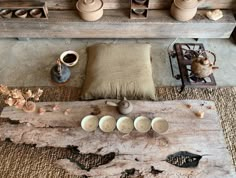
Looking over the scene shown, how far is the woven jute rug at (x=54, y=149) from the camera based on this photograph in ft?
6.74

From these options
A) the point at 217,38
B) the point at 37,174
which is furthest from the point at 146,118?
the point at 217,38

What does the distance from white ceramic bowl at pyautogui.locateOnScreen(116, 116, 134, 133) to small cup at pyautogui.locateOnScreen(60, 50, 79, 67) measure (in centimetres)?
108

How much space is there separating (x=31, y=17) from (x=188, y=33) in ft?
5.77

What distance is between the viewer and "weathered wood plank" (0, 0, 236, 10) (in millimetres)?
2732

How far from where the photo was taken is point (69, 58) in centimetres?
278

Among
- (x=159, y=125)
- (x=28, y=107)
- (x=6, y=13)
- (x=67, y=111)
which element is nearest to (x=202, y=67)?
(x=159, y=125)

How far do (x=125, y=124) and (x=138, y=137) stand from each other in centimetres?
14

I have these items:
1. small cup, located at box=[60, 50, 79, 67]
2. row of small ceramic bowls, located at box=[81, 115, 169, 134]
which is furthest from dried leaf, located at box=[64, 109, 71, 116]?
small cup, located at box=[60, 50, 79, 67]

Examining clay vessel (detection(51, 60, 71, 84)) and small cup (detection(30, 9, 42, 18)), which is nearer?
clay vessel (detection(51, 60, 71, 84))

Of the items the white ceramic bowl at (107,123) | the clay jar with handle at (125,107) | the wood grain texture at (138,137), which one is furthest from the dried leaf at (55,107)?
the clay jar with handle at (125,107)

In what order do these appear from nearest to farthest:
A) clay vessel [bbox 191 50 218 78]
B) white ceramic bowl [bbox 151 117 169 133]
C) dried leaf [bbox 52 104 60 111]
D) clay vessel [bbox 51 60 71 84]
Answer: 1. white ceramic bowl [bbox 151 117 169 133]
2. dried leaf [bbox 52 104 60 111]
3. clay vessel [bbox 191 50 218 78]
4. clay vessel [bbox 51 60 71 84]

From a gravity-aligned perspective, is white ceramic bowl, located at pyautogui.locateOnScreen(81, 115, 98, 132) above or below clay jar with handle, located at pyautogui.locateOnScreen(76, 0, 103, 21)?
below

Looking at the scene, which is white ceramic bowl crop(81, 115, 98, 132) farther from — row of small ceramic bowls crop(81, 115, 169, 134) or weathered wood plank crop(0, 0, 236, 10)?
weathered wood plank crop(0, 0, 236, 10)

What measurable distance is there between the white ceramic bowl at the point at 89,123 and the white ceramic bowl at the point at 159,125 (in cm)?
44
